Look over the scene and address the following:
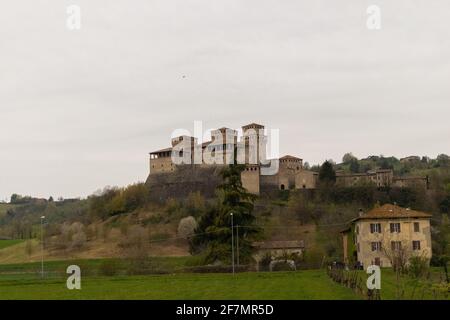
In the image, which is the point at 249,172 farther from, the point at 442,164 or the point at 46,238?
the point at 442,164

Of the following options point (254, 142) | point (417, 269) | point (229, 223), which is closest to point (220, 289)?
point (417, 269)

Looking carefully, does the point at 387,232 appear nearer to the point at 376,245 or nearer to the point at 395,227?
the point at 395,227

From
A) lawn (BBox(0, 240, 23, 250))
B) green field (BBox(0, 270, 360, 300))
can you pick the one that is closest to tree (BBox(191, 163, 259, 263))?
green field (BBox(0, 270, 360, 300))

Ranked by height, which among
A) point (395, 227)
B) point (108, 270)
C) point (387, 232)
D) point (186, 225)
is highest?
point (395, 227)

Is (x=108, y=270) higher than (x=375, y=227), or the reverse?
(x=375, y=227)

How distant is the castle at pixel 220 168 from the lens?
107938 mm

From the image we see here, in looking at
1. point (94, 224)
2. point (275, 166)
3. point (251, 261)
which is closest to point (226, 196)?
point (251, 261)

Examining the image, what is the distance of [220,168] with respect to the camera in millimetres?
107500

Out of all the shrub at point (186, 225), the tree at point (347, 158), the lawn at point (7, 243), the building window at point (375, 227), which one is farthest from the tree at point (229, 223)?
the tree at point (347, 158)

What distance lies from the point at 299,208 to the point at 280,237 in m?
14.8

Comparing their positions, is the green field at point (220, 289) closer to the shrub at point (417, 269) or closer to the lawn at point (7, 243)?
the shrub at point (417, 269)

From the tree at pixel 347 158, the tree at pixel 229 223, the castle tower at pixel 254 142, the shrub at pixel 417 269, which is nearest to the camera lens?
the shrub at pixel 417 269

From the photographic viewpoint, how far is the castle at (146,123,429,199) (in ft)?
354
